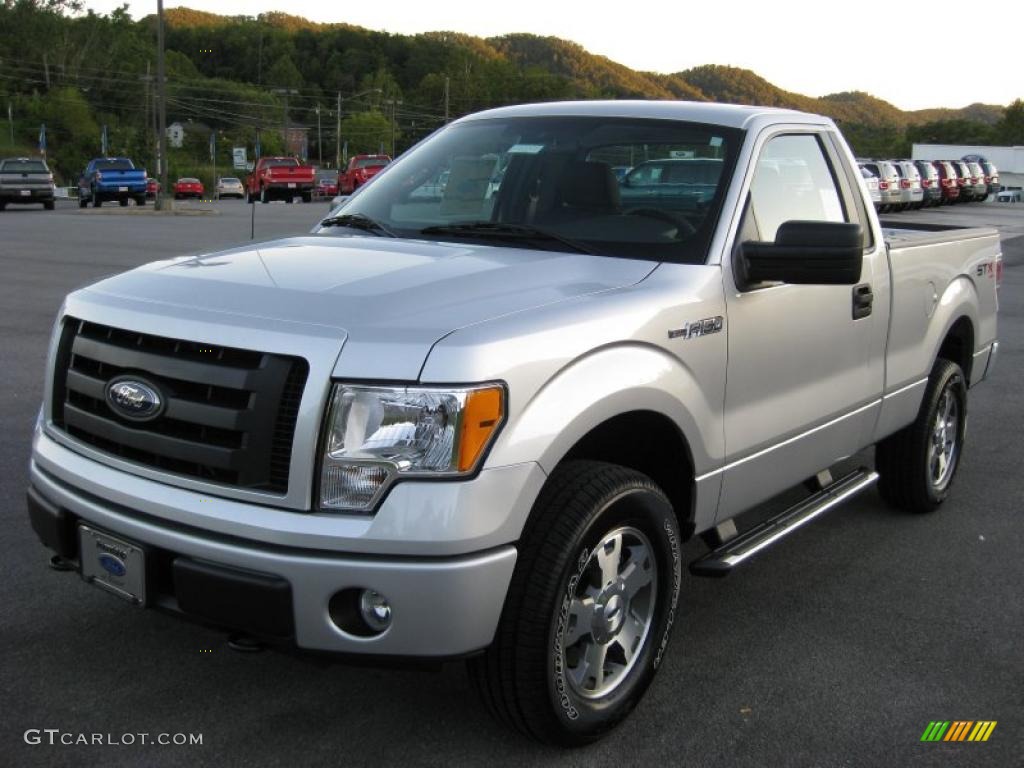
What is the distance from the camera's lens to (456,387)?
2637mm

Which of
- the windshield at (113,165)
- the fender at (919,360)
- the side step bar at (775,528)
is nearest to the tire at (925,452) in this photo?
the fender at (919,360)

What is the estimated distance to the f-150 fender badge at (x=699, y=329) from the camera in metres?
3.31

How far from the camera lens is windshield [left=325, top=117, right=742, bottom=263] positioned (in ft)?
12.4

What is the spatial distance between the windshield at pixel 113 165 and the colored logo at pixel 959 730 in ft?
133

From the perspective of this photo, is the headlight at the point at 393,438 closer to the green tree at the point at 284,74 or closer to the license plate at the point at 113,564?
the license plate at the point at 113,564

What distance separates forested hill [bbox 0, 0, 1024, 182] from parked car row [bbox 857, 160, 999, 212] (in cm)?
6686

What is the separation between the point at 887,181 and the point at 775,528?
3604 centimetres

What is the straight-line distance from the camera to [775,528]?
159 inches

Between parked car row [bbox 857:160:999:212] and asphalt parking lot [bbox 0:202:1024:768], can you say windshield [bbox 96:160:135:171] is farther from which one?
asphalt parking lot [bbox 0:202:1024:768]

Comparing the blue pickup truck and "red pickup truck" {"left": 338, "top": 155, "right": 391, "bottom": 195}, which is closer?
the blue pickup truck

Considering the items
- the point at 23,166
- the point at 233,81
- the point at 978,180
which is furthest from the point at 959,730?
the point at 233,81

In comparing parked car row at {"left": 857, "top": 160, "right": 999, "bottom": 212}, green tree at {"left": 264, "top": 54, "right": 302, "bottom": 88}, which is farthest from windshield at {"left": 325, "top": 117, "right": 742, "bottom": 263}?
green tree at {"left": 264, "top": 54, "right": 302, "bottom": 88}

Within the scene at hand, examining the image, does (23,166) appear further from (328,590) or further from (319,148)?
(319,148)

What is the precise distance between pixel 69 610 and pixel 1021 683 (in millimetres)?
3278
